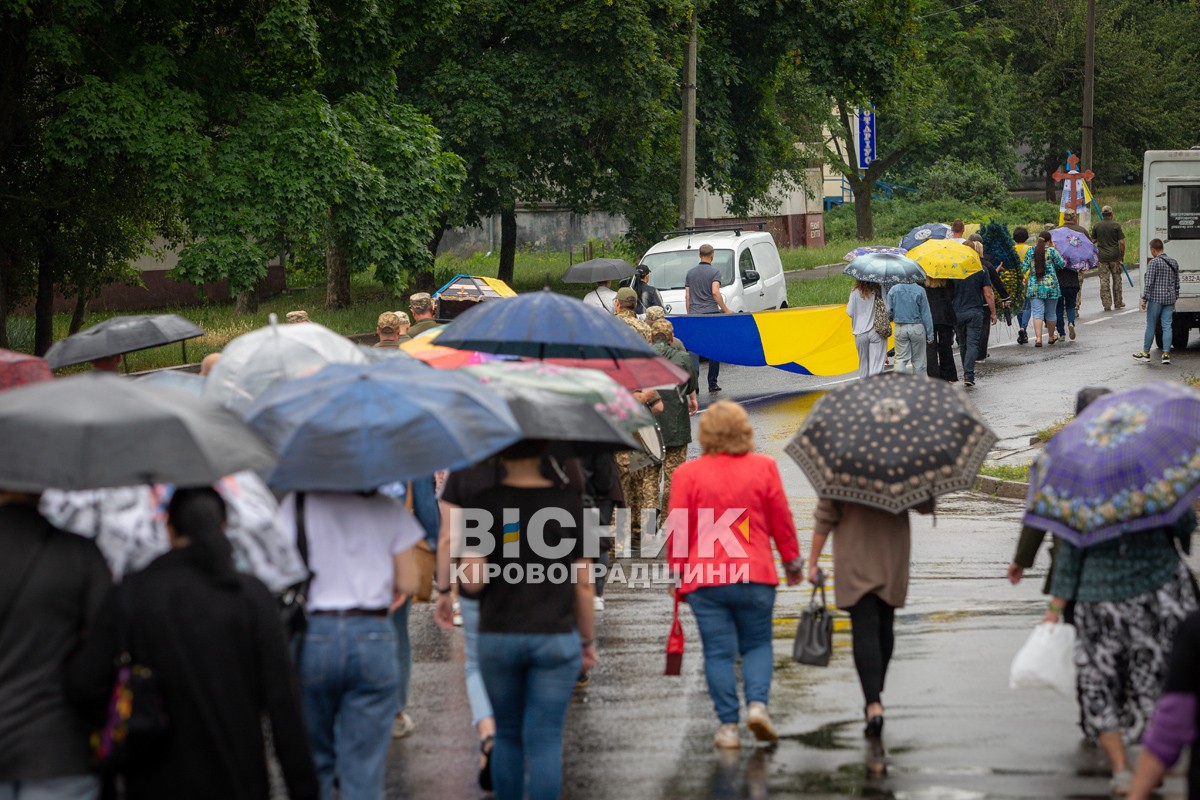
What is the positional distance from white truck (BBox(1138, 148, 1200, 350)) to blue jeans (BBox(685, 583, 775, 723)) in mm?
17978

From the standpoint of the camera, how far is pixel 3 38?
22922mm

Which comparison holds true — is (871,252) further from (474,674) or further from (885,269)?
(474,674)

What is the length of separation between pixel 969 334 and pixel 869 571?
45.6ft

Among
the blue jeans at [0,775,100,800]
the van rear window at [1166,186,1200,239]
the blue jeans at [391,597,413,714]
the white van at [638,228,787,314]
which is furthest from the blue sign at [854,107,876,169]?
the blue jeans at [0,775,100,800]

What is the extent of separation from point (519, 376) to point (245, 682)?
8.69 ft

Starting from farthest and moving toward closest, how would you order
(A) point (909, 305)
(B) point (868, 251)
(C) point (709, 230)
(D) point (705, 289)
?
(C) point (709, 230), (D) point (705, 289), (B) point (868, 251), (A) point (909, 305)

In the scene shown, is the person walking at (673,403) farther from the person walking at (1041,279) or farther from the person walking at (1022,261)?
the person walking at (1041,279)

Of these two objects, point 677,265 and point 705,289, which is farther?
point 677,265

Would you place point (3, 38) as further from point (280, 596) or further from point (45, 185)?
point (280, 596)

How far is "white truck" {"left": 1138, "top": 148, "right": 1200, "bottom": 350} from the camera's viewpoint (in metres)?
23.5

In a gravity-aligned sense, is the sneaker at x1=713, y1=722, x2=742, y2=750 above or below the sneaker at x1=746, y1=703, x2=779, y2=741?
below

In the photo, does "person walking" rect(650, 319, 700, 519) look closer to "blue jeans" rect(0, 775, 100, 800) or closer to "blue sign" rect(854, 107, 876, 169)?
"blue jeans" rect(0, 775, 100, 800)

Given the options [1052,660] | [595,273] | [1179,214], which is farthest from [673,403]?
[1179,214]

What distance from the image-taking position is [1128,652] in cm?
656
